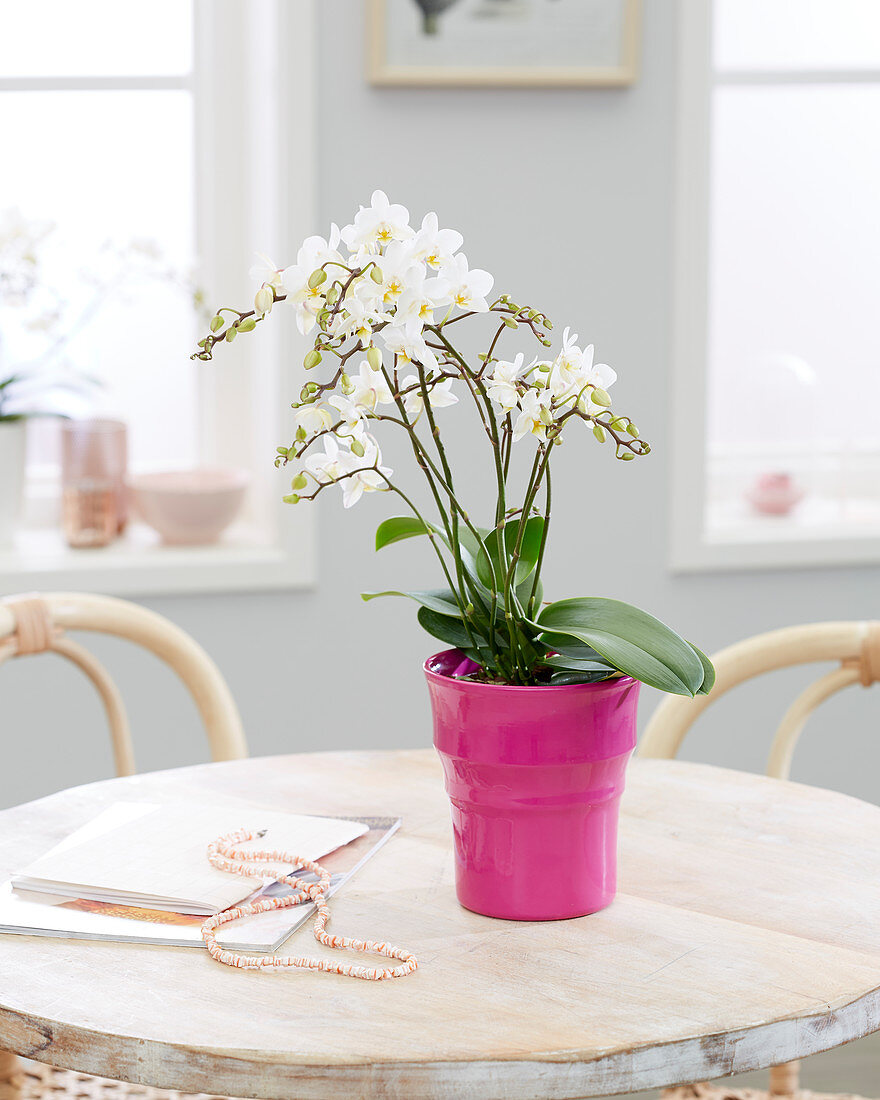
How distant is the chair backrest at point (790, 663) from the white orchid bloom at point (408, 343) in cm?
70

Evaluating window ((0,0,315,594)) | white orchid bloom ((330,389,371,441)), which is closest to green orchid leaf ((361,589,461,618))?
white orchid bloom ((330,389,371,441))

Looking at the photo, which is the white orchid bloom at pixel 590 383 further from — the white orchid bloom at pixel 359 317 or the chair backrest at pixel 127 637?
the chair backrest at pixel 127 637

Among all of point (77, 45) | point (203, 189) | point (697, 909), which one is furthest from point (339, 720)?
point (697, 909)

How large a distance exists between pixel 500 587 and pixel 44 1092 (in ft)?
2.37

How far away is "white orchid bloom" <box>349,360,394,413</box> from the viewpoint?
0.81 meters

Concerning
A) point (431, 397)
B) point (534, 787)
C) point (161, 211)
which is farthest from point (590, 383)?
point (161, 211)

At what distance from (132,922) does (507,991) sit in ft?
0.84

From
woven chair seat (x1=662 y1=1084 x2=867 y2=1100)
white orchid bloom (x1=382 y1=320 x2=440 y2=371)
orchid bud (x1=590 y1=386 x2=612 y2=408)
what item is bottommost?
woven chair seat (x1=662 y1=1084 x2=867 y2=1100)

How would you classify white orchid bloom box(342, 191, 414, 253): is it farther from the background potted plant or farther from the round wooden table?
the round wooden table

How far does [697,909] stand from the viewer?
35.7 inches

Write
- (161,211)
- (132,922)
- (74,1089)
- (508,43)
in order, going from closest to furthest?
(132,922) → (74,1089) → (508,43) → (161,211)

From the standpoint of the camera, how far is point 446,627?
0.91 metres

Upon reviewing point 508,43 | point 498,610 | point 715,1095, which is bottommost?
point 715,1095

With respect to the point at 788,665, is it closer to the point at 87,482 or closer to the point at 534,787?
the point at 534,787
